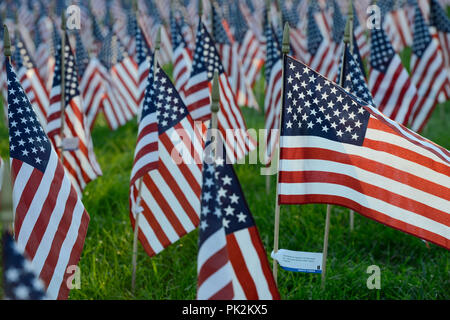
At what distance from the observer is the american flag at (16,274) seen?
11.0 ft

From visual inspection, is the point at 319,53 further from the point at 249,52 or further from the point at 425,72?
the point at 249,52

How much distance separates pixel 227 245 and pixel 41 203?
1811 mm

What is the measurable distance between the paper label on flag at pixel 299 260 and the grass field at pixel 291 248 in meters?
1.11

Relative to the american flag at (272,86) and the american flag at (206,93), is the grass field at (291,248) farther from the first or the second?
the american flag at (206,93)

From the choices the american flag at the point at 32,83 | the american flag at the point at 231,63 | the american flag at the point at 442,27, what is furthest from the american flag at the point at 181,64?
the american flag at the point at 442,27

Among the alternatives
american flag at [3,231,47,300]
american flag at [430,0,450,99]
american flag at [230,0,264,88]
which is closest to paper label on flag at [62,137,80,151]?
american flag at [3,231,47,300]

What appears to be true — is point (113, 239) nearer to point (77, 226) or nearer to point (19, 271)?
point (77, 226)

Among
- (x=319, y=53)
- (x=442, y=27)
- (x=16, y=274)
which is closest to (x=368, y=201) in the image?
(x=16, y=274)

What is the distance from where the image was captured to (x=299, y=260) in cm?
518

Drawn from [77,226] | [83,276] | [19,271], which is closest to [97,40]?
[83,276]

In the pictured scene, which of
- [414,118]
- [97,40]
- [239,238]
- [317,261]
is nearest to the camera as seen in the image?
[239,238]

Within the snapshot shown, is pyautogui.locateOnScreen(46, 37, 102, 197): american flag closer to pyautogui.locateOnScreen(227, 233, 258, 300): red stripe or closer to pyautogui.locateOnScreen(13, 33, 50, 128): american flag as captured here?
pyautogui.locateOnScreen(13, 33, 50, 128): american flag
